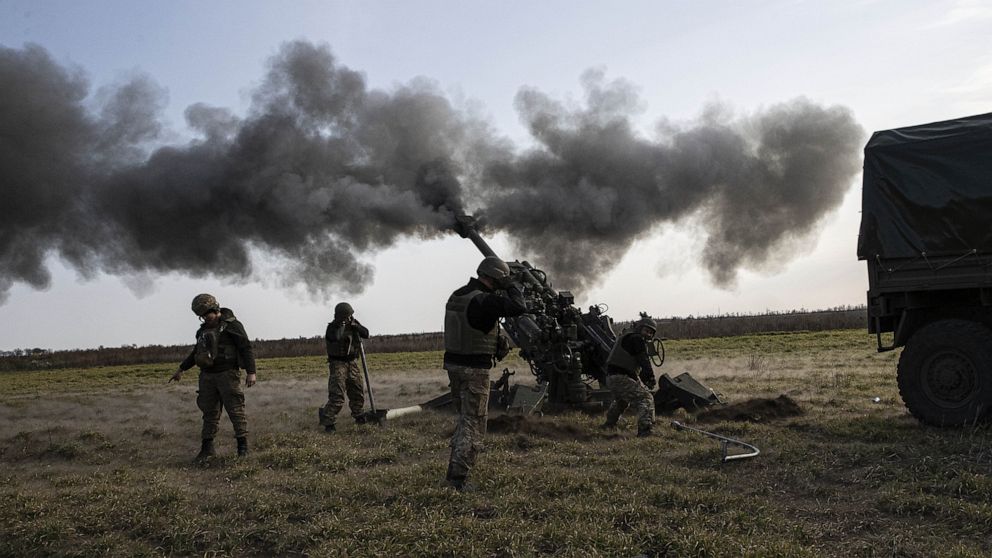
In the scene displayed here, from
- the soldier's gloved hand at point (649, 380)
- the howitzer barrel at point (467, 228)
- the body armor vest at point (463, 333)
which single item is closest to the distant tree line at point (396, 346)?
the howitzer barrel at point (467, 228)

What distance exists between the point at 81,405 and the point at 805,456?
14.3 meters

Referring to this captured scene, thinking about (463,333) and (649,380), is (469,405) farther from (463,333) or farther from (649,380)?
(649,380)

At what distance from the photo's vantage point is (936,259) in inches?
350

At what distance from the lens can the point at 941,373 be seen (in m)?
8.92

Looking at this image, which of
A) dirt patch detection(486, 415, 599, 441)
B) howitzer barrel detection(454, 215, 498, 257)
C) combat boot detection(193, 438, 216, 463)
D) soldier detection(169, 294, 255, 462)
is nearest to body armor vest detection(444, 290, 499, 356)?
dirt patch detection(486, 415, 599, 441)

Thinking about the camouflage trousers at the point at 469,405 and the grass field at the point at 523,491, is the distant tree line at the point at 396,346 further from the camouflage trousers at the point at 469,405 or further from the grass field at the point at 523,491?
the camouflage trousers at the point at 469,405

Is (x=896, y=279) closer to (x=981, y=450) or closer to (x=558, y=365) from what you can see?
(x=981, y=450)

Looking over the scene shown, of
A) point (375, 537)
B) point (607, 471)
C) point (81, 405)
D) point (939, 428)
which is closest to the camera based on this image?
point (375, 537)

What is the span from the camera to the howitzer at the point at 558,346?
39.1 ft

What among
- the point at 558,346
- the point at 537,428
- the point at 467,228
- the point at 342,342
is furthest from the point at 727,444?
the point at 467,228

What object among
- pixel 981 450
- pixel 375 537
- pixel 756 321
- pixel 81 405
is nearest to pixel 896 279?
pixel 981 450

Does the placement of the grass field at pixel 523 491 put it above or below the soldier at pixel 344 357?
below

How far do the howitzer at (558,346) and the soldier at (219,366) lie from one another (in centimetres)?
407

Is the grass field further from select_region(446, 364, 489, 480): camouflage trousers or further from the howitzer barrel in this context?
the howitzer barrel
